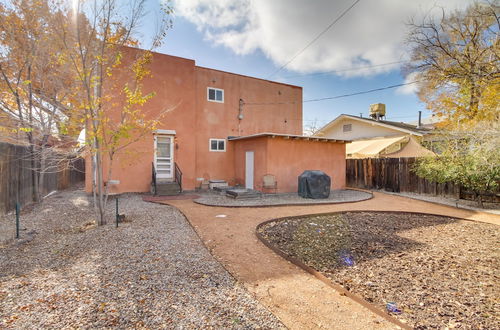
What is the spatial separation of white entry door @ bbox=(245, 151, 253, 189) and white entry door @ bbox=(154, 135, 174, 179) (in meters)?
3.81

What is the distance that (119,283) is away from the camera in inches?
130

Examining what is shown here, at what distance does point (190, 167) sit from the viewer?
12578 mm

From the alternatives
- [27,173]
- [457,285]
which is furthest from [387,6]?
[27,173]

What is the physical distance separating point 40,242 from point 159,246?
262cm

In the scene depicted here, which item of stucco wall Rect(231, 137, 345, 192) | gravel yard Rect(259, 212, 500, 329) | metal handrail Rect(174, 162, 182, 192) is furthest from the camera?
stucco wall Rect(231, 137, 345, 192)

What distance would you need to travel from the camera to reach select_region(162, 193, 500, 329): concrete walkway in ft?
8.71

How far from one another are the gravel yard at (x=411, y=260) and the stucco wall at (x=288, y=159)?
482cm

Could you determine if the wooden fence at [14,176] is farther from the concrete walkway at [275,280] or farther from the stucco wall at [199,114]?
the concrete walkway at [275,280]

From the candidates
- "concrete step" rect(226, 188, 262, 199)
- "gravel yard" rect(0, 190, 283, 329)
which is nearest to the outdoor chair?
"concrete step" rect(226, 188, 262, 199)

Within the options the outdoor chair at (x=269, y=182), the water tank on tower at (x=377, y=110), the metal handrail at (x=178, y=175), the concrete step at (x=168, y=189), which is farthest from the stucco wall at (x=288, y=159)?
the water tank on tower at (x=377, y=110)

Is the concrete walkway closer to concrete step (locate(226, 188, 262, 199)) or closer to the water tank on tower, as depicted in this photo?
concrete step (locate(226, 188, 262, 199))

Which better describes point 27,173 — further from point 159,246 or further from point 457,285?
point 457,285

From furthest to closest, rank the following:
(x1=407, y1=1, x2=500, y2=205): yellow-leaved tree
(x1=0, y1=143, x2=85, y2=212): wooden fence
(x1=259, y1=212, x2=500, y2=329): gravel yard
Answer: (x1=0, y1=143, x2=85, y2=212): wooden fence → (x1=407, y1=1, x2=500, y2=205): yellow-leaved tree → (x1=259, y1=212, x2=500, y2=329): gravel yard

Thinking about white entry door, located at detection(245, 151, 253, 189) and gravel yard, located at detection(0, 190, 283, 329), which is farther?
white entry door, located at detection(245, 151, 253, 189)
